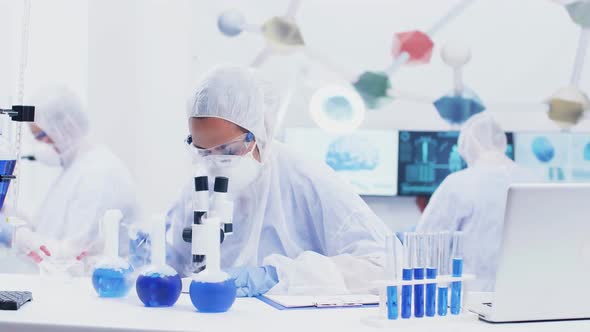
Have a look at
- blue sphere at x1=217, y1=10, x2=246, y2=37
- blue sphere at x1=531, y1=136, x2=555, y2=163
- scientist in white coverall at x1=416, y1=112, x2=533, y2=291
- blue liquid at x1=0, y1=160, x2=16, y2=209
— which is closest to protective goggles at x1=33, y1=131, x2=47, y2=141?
blue sphere at x1=217, y1=10, x2=246, y2=37

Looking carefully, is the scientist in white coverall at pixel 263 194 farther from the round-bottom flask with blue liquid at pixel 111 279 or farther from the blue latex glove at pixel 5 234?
the blue latex glove at pixel 5 234

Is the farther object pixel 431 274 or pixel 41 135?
pixel 41 135

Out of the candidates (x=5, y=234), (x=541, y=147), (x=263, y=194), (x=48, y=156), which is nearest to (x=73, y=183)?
(x=48, y=156)

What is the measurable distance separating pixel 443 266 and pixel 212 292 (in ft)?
1.50

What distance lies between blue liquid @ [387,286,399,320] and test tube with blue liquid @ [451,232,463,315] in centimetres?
13

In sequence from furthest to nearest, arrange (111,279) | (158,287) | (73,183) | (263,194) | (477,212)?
(73,183), (477,212), (263,194), (111,279), (158,287)

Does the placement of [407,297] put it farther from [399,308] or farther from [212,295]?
[212,295]

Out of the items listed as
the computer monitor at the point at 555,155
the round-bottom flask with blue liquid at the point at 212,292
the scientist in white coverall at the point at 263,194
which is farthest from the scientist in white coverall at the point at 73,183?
the computer monitor at the point at 555,155

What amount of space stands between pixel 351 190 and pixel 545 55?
2462 mm

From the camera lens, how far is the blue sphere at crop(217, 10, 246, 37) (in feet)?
14.1

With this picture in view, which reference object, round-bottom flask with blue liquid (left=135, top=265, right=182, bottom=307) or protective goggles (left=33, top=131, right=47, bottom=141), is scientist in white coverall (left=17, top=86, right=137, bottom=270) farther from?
round-bottom flask with blue liquid (left=135, top=265, right=182, bottom=307)

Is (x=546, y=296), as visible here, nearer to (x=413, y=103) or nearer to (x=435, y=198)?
(x=435, y=198)

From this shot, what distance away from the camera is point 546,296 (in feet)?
4.66

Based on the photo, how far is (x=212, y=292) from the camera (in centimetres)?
145
